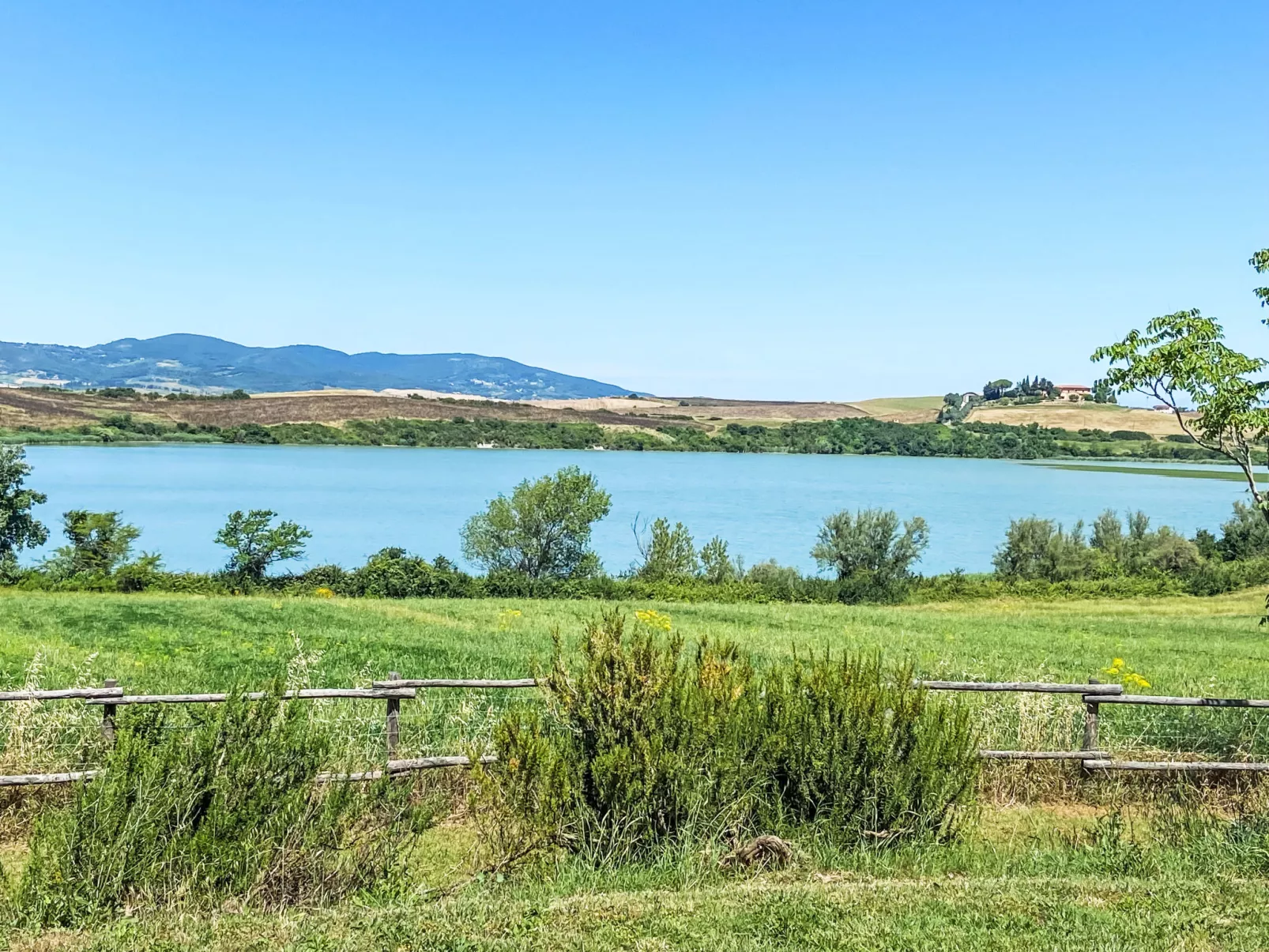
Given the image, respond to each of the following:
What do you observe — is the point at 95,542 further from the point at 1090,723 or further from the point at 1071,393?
the point at 1071,393

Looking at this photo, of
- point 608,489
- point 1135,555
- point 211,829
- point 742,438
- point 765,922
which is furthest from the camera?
point 742,438

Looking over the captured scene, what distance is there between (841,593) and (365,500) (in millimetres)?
57634

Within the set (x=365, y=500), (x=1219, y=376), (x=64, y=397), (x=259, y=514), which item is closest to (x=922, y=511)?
(x=365, y=500)

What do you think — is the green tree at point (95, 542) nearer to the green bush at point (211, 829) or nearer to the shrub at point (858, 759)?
the green bush at point (211, 829)

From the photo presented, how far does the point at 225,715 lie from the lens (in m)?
5.96

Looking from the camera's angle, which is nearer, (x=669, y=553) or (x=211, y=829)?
(x=211, y=829)

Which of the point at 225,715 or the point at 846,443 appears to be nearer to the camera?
the point at 225,715

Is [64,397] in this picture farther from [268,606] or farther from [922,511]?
[268,606]

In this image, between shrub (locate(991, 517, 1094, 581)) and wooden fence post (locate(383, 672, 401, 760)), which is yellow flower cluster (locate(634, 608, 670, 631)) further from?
shrub (locate(991, 517, 1094, 581))

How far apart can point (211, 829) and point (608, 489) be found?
99463 millimetres

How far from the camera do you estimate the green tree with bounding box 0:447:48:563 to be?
47344 millimetres

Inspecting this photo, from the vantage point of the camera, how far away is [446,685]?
8.95 m

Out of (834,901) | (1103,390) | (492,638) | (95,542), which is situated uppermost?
(1103,390)

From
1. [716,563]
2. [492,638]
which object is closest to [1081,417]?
[716,563]
